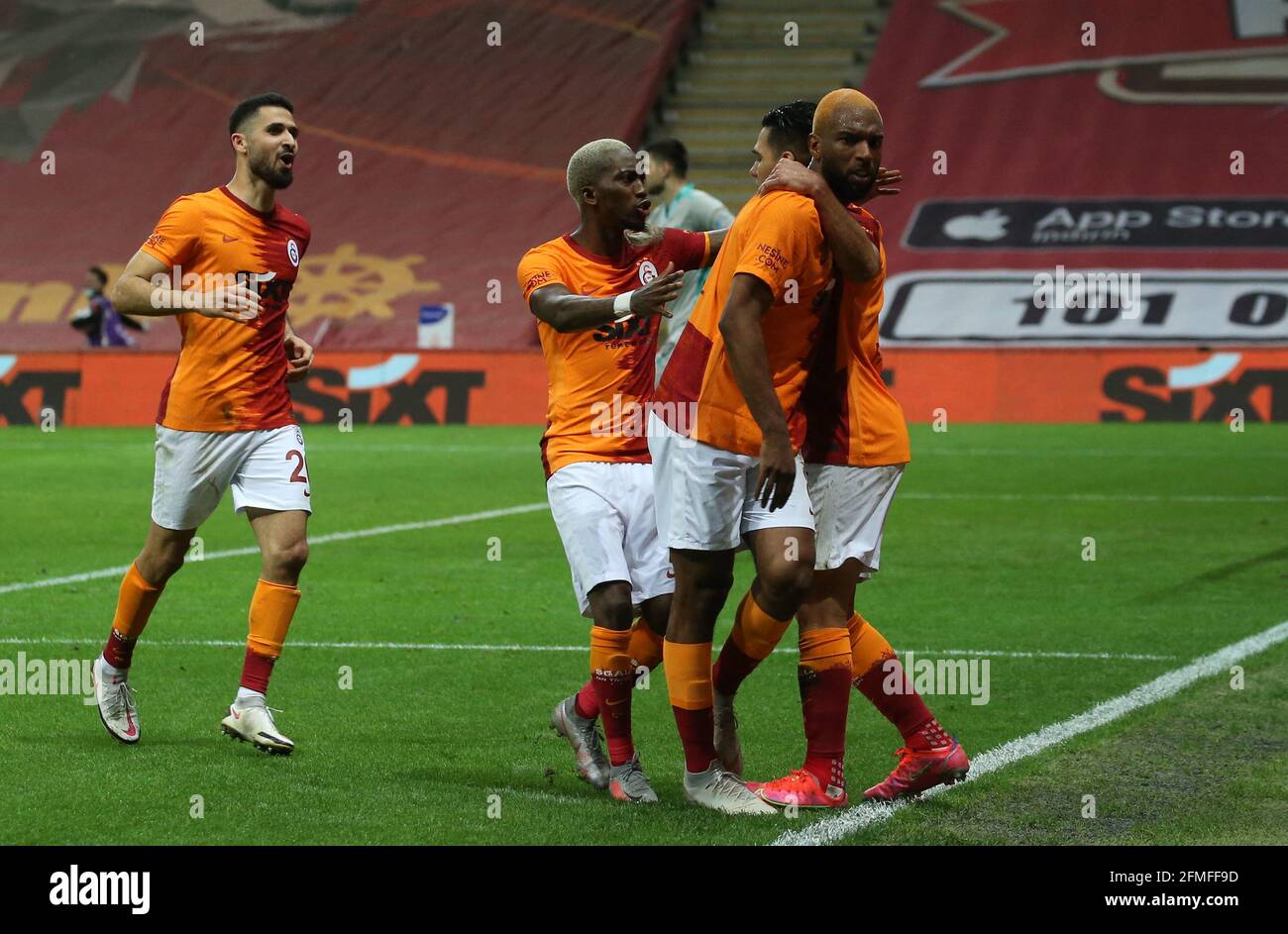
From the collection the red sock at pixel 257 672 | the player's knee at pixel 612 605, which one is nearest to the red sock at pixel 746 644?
the player's knee at pixel 612 605

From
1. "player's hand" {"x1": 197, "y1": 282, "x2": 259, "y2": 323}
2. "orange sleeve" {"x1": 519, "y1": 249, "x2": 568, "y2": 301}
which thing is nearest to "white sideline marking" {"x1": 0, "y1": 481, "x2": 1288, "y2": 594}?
"player's hand" {"x1": 197, "y1": 282, "x2": 259, "y2": 323}

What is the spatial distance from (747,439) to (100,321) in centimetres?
2216

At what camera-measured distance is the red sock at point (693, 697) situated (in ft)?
17.6

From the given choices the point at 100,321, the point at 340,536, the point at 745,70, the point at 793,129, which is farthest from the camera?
the point at 745,70

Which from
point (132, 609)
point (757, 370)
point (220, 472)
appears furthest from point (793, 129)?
point (132, 609)

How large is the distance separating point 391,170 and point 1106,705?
26.4 meters

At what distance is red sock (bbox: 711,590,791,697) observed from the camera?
5500 millimetres

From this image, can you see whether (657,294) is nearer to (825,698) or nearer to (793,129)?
(793,129)

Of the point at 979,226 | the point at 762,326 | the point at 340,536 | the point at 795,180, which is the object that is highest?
the point at 979,226

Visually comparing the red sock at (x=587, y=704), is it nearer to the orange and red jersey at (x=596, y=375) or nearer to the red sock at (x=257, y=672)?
the orange and red jersey at (x=596, y=375)

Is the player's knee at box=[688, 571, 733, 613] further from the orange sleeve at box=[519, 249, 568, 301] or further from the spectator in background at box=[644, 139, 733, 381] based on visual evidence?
the spectator in background at box=[644, 139, 733, 381]

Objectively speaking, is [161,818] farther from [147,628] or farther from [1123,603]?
[1123,603]

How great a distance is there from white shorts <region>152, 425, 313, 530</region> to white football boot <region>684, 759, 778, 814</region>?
6.03 ft

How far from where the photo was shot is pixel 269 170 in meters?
6.54
